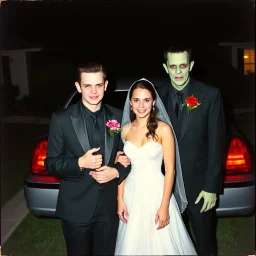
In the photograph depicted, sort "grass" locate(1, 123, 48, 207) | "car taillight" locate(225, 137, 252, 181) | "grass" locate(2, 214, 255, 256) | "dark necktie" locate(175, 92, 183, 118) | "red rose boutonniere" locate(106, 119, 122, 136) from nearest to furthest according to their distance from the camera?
1. "red rose boutonniere" locate(106, 119, 122, 136)
2. "dark necktie" locate(175, 92, 183, 118)
3. "car taillight" locate(225, 137, 252, 181)
4. "grass" locate(2, 214, 255, 256)
5. "grass" locate(1, 123, 48, 207)

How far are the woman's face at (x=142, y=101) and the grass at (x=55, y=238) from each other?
2158 mm

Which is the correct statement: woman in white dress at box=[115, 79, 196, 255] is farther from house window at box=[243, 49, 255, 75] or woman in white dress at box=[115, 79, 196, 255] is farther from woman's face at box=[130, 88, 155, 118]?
house window at box=[243, 49, 255, 75]

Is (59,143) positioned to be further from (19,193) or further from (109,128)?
(19,193)

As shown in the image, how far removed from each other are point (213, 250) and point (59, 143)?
1.77 metres

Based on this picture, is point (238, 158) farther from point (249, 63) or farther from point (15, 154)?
point (249, 63)

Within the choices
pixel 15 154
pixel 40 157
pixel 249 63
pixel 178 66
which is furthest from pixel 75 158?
pixel 249 63

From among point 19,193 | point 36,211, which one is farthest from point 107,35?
point 36,211

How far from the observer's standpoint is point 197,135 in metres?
3.29

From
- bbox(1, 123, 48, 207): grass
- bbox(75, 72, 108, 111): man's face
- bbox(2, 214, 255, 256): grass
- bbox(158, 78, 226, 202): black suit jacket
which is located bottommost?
bbox(2, 214, 255, 256): grass

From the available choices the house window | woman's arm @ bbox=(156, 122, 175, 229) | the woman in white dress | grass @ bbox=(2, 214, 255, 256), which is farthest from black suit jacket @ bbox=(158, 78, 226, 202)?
the house window

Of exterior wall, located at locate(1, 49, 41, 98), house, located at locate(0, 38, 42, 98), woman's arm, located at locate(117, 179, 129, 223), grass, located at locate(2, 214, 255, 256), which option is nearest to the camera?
woman's arm, located at locate(117, 179, 129, 223)

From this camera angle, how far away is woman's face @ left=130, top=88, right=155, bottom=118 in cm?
310

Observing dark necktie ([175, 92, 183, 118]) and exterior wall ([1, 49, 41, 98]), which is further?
exterior wall ([1, 49, 41, 98])

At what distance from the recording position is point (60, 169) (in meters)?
2.95
